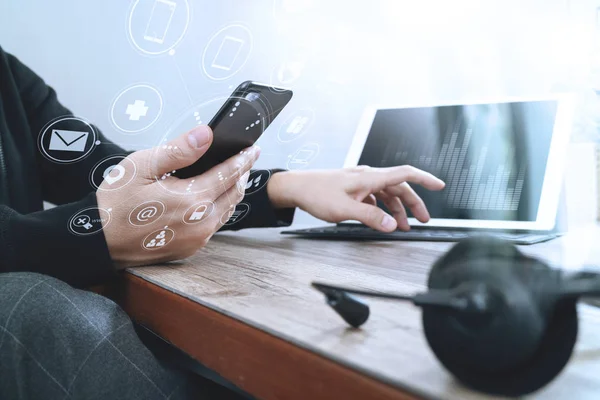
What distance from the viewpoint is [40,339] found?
36 centimetres

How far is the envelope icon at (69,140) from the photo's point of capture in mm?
362

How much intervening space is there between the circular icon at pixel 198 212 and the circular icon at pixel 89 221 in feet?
0.24

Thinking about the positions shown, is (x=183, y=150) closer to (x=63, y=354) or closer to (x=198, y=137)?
(x=198, y=137)

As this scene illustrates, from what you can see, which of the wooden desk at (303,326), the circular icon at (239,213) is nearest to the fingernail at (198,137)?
the wooden desk at (303,326)

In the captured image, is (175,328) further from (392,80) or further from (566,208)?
(566,208)

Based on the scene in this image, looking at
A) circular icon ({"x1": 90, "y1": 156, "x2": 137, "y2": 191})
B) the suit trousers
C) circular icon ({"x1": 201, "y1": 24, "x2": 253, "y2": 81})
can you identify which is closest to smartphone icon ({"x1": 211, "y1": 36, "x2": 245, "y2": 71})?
circular icon ({"x1": 201, "y1": 24, "x2": 253, "y2": 81})

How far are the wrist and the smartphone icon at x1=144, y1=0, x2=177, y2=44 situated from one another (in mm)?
317

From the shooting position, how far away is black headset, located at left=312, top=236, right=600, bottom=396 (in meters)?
0.18

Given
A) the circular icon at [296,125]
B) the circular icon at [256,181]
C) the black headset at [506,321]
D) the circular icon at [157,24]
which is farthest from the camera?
the circular icon at [256,181]

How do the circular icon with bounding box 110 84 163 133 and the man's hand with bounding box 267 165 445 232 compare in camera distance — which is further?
the man's hand with bounding box 267 165 445 232

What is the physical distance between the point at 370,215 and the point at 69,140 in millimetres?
367

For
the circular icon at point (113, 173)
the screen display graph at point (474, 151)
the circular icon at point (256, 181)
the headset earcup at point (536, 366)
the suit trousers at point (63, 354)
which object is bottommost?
the suit trousers at point (63, 354)

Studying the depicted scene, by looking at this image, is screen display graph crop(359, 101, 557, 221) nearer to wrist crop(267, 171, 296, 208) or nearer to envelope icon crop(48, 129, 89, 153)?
wrist crop(267, 171, 296, 208)

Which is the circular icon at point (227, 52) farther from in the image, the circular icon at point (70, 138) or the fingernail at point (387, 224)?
the fingernail at point (387, 224)
